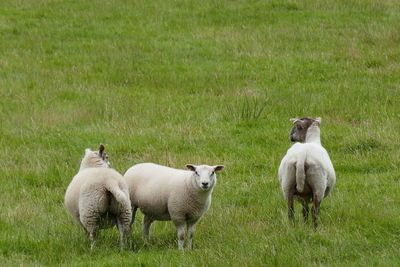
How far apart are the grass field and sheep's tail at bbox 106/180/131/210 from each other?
0.57m

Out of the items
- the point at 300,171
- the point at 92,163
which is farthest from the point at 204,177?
the point at 92,163

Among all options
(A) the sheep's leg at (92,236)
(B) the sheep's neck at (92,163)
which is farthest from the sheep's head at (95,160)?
(A) the sheep's leg at (92,236)

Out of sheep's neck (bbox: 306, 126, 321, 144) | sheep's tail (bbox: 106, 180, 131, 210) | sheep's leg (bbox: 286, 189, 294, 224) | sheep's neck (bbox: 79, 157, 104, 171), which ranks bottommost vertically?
sheep's leg (bbox: 286, 189, 294, 224)

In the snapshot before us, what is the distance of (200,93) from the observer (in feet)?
54.1

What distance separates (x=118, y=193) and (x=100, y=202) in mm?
260

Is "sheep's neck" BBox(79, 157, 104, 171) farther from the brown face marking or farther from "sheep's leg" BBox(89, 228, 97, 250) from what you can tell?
the brown face marking

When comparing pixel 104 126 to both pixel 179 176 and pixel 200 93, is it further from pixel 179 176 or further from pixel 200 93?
pixel 179 176

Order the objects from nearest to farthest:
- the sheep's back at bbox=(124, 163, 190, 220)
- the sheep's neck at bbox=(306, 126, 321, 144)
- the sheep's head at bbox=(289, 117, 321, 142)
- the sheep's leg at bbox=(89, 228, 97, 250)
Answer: the sheep's leg at bbox=(89, 228, 97, 250), the sheep's back at bbox=(124, 163, 190, 220), the sheep's neck at bbox=(306, 126, 321, 144), the sheep's head at bbox=(289, 117, 321, 142)

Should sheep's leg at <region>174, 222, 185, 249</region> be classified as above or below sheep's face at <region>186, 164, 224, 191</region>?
below

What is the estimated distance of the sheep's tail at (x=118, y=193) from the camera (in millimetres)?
7898

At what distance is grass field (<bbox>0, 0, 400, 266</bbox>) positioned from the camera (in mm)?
8180

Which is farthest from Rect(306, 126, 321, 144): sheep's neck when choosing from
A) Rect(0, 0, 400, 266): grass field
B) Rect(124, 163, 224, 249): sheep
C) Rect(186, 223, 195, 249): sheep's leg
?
Rect(186, 223, 195, 249): sheep's leg

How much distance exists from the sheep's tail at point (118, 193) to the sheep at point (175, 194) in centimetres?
54

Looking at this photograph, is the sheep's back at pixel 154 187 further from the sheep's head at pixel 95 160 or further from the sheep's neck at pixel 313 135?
the sheep's neck at pixel 313 135
